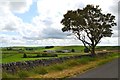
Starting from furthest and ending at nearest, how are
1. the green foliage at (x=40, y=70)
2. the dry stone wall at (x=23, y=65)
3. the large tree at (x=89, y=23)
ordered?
the large tree at (x=89, y=23) → the green foliage at (x=40, y=70) → the dry stone wall at (x=23, y=65)

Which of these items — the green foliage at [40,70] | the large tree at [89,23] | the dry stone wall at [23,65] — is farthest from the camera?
the large tree at [89,23]

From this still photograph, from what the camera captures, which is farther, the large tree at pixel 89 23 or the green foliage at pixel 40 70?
the large tree at pixel 89 23

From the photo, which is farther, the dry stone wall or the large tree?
the large tree

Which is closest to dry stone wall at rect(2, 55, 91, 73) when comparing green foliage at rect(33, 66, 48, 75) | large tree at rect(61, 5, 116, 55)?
green foliage at rect(33, 66, 48, 75)

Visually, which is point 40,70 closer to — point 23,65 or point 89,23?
point 23,65

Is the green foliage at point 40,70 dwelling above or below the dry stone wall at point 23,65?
below

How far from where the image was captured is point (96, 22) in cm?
6575

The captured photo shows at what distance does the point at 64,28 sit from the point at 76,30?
2539mm

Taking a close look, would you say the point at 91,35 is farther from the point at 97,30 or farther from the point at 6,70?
the point at 6,70

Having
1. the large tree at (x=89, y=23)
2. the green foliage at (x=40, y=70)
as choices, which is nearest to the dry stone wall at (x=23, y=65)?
the green foliage at (x=40, y=70)

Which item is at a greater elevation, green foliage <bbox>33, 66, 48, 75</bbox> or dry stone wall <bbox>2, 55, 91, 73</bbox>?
dry stone wall <bbox>2, 55, 91, 73</bbox>

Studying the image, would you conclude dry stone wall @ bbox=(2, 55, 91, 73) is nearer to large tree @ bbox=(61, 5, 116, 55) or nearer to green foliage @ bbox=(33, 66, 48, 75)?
green foliage @ bbox=(33, 66, 48, 75)

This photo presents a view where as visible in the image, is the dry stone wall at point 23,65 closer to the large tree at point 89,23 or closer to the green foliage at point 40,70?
the green foliage at point 40,70

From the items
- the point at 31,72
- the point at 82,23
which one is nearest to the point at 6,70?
the point at 31,72
